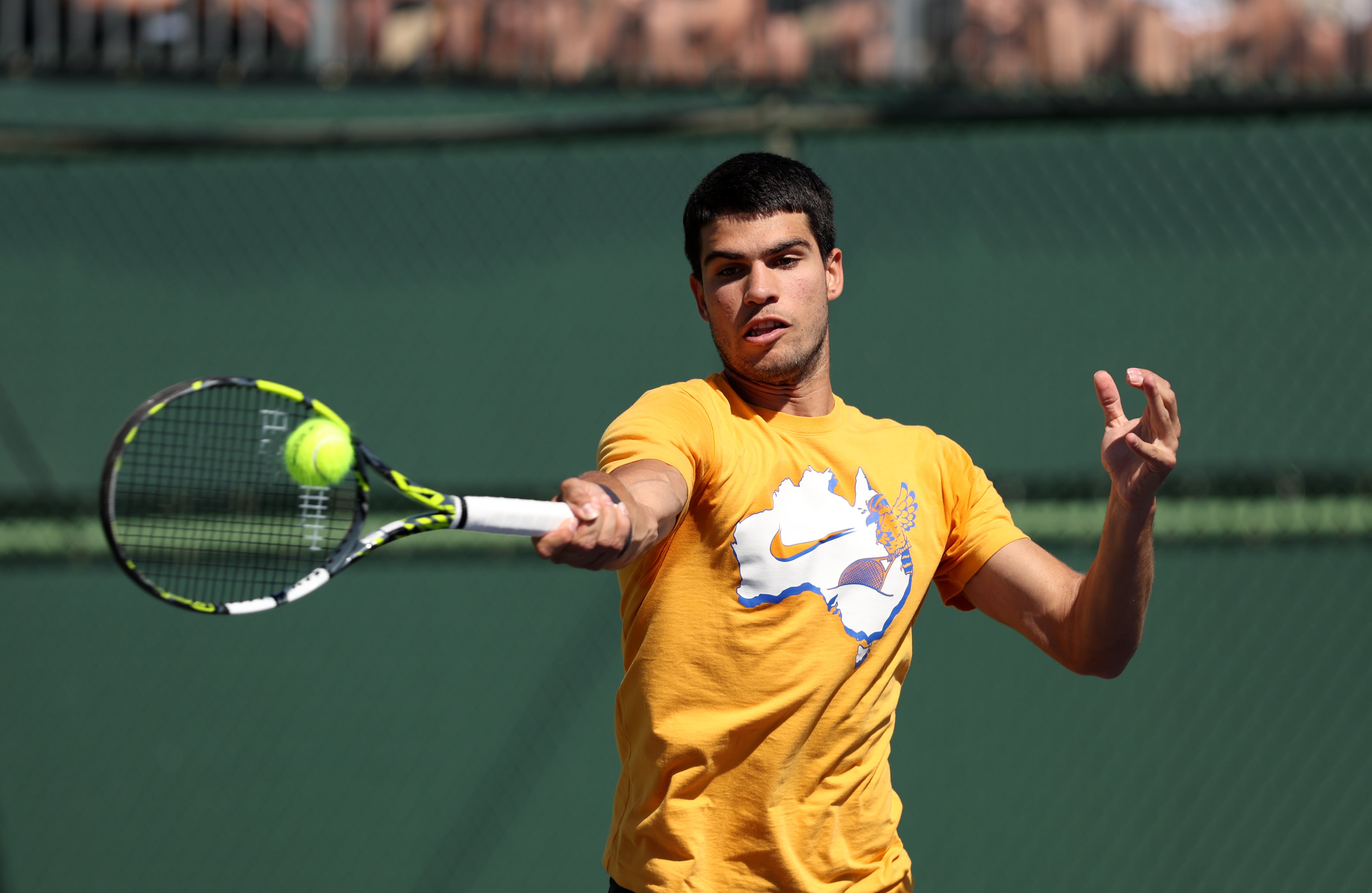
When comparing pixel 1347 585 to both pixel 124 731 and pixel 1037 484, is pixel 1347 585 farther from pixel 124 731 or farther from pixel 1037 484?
pixel 124 731

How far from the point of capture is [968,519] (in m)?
2.32

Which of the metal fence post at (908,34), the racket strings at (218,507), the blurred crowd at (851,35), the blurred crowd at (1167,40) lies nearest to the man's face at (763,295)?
the racket strings at (218,507)

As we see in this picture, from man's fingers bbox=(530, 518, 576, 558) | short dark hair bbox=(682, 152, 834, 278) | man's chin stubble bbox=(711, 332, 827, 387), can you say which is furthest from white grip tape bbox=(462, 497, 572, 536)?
short dark hair bbox=(682, 152, 834, 278)

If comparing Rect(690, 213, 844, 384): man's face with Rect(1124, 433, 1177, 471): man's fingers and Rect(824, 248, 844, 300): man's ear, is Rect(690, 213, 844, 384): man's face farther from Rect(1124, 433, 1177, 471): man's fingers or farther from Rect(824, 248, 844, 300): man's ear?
Rect(1124, 433, 1177, 471): man's fingers

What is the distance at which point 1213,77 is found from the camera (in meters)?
4.67

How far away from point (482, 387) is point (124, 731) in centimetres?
185

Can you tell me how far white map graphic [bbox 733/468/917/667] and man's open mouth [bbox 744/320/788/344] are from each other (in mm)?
259

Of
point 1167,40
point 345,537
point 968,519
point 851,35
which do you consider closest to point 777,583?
point 968,519

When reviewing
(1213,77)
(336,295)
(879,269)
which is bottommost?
(336,295)

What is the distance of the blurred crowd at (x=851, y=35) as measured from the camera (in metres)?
4.92

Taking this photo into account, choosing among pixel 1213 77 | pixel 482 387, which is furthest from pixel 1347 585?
pixel 482 387

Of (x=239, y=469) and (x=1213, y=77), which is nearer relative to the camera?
(x=239, y=469)

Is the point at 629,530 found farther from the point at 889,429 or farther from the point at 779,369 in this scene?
the point at 889,429

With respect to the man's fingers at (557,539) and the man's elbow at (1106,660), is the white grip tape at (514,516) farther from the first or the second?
the man's elbow at (1106,660)
